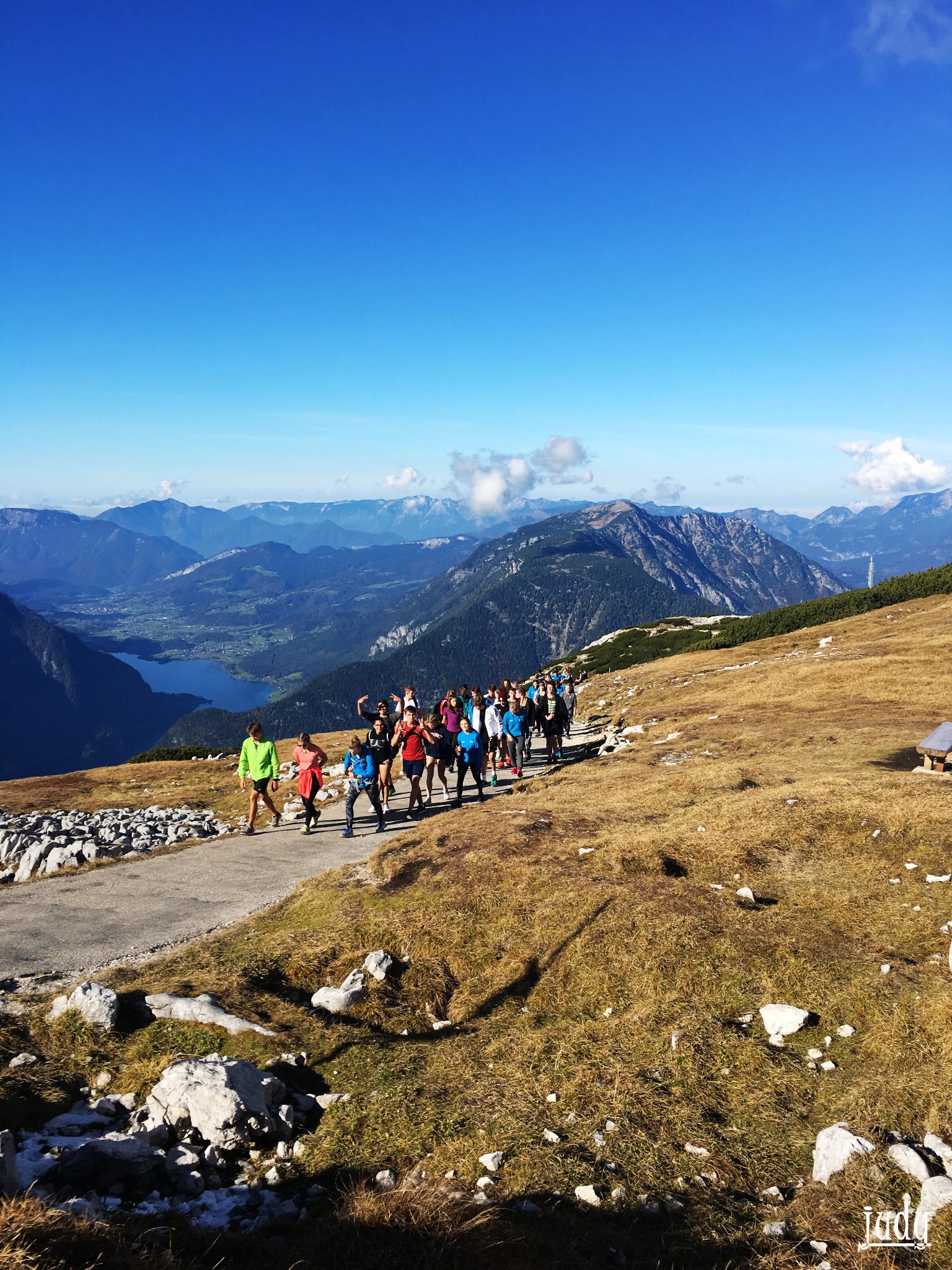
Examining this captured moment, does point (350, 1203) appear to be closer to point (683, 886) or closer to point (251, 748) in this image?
point (683, 886)

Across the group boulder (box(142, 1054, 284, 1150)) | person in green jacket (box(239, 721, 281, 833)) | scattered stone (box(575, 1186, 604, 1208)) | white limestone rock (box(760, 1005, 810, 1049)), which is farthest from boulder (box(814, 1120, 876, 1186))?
person in green jacket (box(239, 721, 281, 833))

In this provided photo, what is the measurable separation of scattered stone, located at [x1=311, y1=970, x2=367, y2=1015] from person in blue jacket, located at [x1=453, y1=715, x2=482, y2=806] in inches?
417

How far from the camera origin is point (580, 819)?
15.3m

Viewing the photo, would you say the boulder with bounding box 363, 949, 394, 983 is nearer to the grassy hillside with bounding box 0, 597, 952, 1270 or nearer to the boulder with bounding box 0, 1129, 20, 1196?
the grassy hillside with bounding box 0, 597, 952, 1270

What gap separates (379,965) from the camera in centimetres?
986

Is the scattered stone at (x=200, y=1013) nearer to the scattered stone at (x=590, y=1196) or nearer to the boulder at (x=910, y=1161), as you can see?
the scattered stone at (x=590, y=1196)

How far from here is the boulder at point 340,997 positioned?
29.9 feet

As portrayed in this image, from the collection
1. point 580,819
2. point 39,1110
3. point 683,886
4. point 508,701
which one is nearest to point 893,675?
point 508,701

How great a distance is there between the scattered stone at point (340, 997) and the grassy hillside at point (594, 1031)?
0.19 m

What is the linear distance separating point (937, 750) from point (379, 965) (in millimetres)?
12563

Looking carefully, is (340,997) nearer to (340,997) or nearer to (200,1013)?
(340,997)

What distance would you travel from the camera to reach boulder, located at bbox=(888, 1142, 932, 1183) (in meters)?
5.38

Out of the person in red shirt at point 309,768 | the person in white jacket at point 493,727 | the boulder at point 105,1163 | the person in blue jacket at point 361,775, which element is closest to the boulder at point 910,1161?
the boulder at point 105,1163

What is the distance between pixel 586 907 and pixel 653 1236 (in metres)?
5.59
